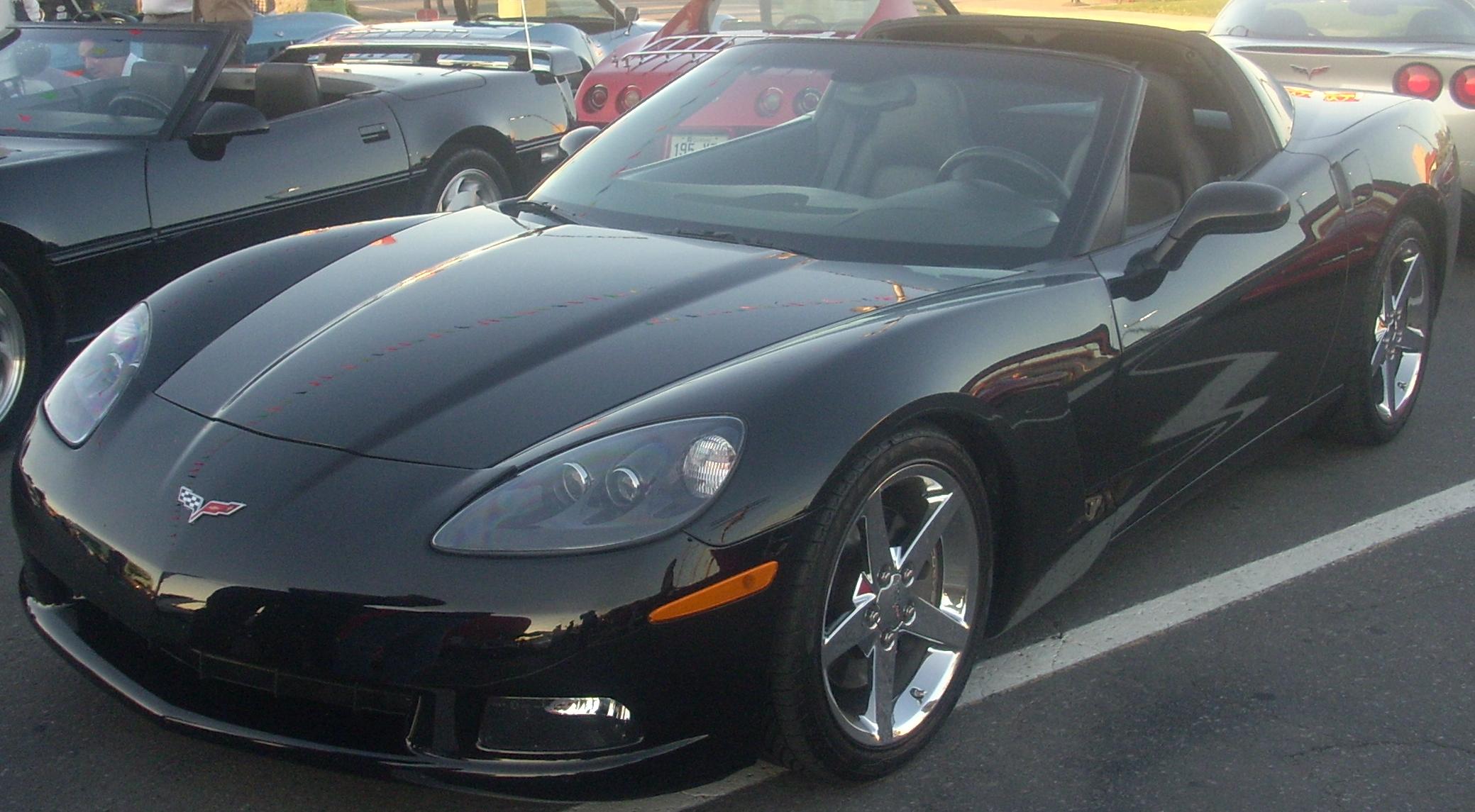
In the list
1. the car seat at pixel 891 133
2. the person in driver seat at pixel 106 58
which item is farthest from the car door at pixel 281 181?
the car seat at pixel 891 133

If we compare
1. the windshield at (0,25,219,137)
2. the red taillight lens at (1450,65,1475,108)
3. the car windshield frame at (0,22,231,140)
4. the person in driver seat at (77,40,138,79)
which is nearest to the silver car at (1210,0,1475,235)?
the red taillight lens at (1450,65,1475,108)

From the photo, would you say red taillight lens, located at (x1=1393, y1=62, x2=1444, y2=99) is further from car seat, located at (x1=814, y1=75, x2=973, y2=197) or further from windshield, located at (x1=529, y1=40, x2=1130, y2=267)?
Result: car seat, located at (x1=814, y1=75, x2=973, y2=197)

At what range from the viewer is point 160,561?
2.43m

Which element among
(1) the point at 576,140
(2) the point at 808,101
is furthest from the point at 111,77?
(2) the point at 808,101

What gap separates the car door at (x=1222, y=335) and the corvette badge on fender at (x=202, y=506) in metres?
1.80

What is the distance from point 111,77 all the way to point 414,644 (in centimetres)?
401

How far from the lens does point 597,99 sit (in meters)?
7.57

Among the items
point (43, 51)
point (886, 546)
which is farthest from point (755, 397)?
point (43, 51)

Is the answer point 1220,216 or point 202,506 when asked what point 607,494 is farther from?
point 1220,216

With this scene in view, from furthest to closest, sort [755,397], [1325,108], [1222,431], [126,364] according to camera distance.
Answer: [1325,108] → [1222,431] → [126,364] → [755,397]

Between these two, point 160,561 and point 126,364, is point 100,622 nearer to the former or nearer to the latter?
point 160,561

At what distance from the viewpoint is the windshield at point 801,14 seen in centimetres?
880

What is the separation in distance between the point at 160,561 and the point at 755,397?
100cm

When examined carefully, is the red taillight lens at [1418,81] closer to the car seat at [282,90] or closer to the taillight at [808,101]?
the taillight at [808,101]
